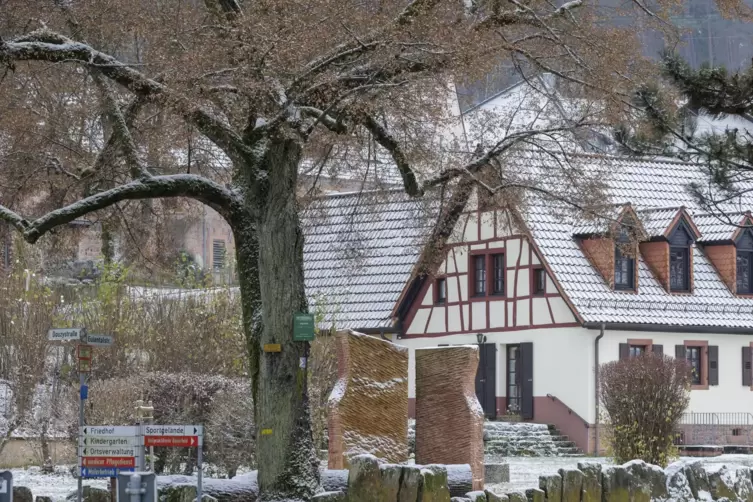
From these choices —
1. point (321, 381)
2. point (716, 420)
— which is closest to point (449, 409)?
point (321, 381)

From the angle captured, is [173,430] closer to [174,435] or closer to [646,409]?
[174,435]

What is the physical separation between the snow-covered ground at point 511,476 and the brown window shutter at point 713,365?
→ 6.99 meters

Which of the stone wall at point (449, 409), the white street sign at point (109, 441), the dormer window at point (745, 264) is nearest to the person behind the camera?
the white street sign at point (109, 441)

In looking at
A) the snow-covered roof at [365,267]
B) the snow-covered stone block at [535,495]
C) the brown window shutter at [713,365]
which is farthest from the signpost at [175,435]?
the brown window shutter at [713,365]

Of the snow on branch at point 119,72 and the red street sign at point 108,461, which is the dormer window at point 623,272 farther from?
the red street sign at point 108,461

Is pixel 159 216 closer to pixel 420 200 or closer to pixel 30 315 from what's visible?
pixel 420 200

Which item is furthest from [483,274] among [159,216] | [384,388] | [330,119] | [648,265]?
[330,119]

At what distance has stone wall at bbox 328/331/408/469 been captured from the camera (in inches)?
Result: 931

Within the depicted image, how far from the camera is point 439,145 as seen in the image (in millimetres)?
26688

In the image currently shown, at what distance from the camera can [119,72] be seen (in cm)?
2155

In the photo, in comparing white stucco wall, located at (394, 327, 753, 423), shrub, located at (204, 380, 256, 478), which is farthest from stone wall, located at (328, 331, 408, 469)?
white stucco wall, located at (394, 327, 753, 423)

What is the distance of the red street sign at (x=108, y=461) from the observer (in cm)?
1666

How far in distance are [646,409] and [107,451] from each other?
16.9m

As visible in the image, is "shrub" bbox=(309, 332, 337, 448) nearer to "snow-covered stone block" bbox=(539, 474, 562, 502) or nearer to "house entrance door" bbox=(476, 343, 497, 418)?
"house entrance door" bbox=(476, 343, 497, 418)
